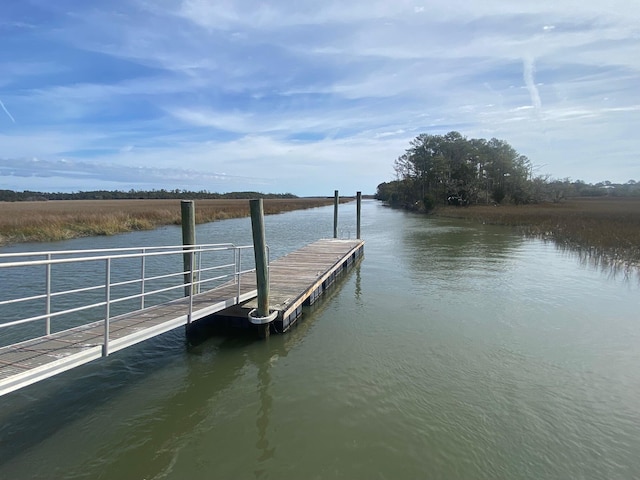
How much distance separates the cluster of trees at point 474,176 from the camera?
169ft

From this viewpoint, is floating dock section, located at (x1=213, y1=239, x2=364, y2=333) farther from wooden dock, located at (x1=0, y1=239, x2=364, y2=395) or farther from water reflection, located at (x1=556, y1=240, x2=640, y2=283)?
water reflection, located at (x1=556, y1=240, x2=640, y2=283)

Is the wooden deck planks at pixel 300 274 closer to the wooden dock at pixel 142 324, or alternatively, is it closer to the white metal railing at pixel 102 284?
the wooden dock at pixel 142 324

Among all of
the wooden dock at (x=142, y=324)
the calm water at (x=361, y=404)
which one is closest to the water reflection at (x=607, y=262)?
the calm water at (x=361, y=404)

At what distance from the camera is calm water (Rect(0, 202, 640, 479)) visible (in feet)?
13.6

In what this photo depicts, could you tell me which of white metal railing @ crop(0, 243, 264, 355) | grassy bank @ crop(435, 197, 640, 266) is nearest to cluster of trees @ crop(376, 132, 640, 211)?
grassy bank @ crop(435, 197, 640, 266)

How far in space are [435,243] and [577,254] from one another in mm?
6673

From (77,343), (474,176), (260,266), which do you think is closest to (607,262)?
(260,266)

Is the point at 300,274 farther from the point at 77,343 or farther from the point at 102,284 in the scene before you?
the point at 77,343

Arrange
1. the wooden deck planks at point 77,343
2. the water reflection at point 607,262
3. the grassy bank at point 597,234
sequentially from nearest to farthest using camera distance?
the wooden deck planks at point 77,343, the water reflection at point 607,262, the grassy bank at point 597,234

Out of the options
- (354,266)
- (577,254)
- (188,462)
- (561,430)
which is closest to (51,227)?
(354,266)

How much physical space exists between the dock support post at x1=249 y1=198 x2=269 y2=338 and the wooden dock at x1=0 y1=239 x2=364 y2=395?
341 mm

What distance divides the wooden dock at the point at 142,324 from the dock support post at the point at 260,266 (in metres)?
0.34

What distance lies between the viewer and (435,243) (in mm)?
21781

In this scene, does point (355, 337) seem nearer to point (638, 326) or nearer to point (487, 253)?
point (638, 326)
